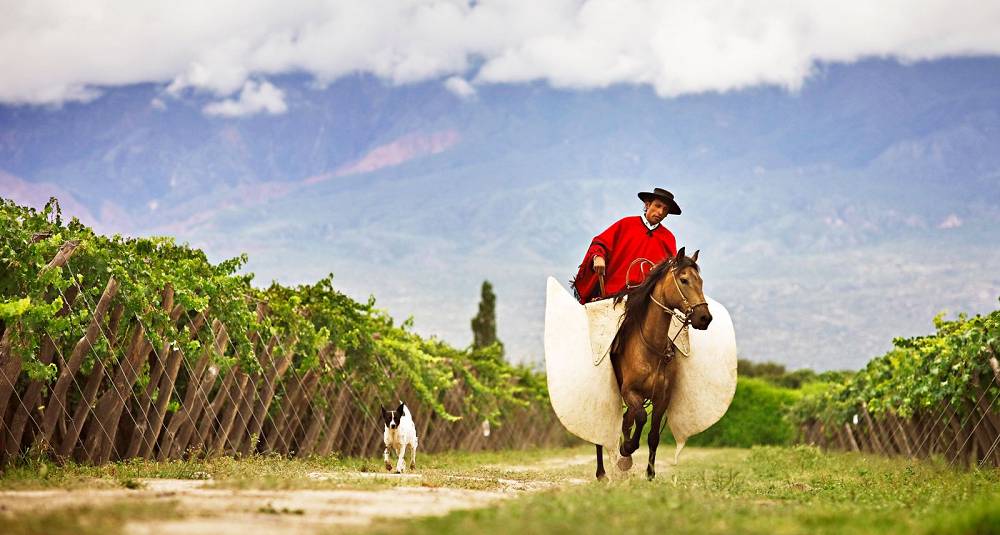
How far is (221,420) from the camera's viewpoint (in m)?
17.2

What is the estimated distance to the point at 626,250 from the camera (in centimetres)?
1363

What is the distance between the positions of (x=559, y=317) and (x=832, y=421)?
71.4 feet

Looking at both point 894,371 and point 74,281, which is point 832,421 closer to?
point 894,371

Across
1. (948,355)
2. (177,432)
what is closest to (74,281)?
(177,432)

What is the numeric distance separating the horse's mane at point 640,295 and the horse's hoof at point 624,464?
1085mm

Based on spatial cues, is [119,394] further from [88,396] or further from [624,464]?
[624,464]

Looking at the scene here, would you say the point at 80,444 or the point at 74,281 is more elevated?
the point at 74,281

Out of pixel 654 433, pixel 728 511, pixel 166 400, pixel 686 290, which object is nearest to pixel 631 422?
pixel 654 433

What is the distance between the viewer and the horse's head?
11672 mm

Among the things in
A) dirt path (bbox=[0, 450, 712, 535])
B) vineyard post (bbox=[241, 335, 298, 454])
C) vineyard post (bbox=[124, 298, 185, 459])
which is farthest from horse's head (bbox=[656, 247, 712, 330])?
vineyard post (bbox=[241, 335, 298, 454])

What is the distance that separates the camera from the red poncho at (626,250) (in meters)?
13.5

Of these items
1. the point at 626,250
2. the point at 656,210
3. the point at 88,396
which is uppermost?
the point at 656,210

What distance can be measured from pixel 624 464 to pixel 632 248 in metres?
2.21

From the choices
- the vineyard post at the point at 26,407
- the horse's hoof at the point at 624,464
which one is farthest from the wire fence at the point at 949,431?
the vineyard post at the point at 26,407
